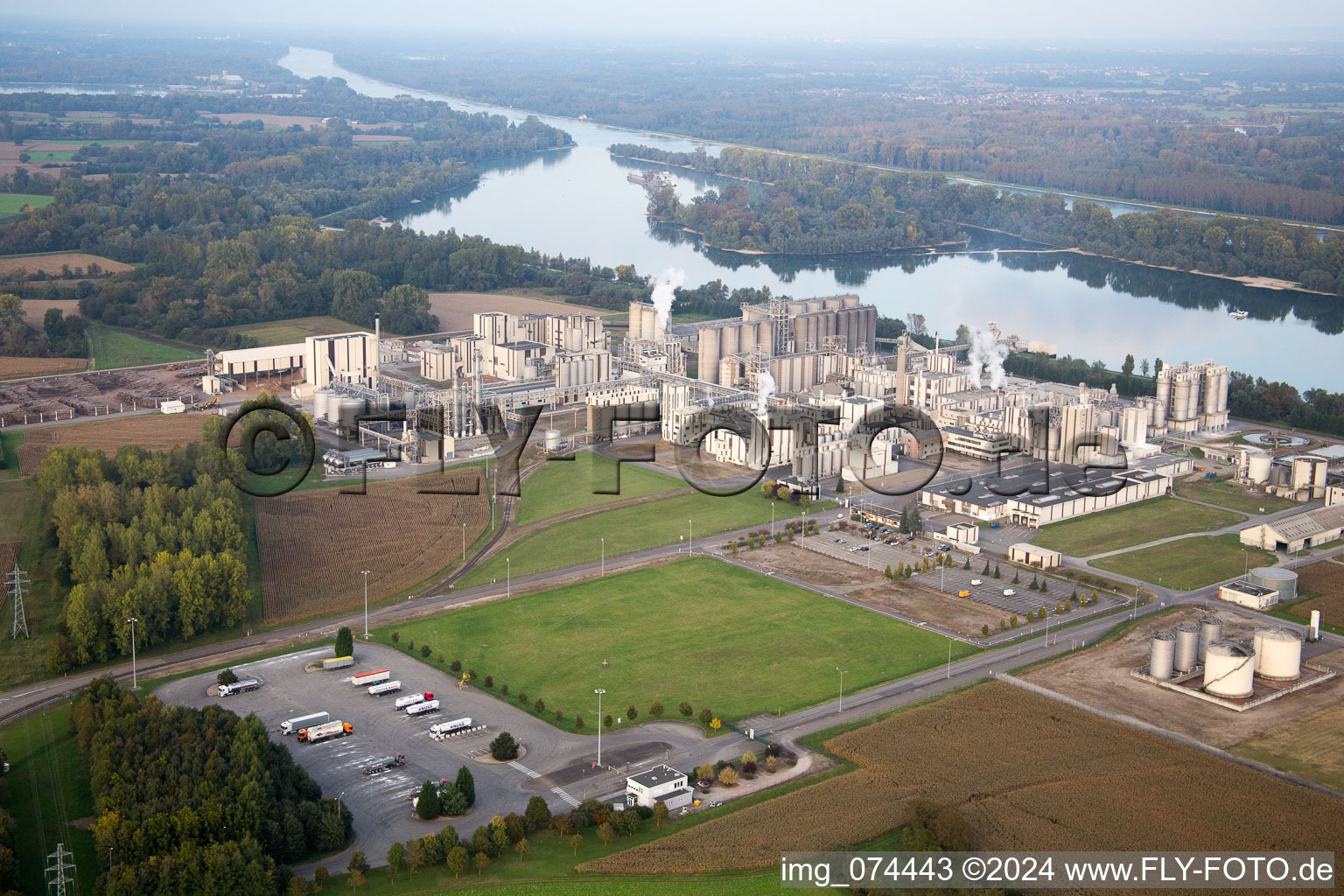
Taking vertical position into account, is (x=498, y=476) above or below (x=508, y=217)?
below

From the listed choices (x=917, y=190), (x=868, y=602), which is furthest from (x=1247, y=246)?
(x=868, y=602)

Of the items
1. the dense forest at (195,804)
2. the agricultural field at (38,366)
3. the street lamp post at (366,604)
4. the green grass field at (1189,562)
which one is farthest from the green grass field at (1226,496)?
the agricultural field at (38,366)

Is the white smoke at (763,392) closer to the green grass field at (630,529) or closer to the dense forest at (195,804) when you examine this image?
the green grass field at (630,529)

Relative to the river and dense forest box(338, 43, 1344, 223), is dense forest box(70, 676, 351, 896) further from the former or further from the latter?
dense forest box(338, 43, 1344, 223)

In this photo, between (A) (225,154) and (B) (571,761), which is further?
(A) (225,154)

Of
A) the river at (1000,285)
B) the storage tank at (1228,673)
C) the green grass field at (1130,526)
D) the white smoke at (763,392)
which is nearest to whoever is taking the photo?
the storage tank at (1228,673)

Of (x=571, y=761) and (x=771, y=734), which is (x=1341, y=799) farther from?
(x=571, y=761)

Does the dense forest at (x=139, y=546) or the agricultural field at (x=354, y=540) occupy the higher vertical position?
the dense forest at (x=139, y=546)

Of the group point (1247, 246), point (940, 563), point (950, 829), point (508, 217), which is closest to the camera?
point (950, 829)
